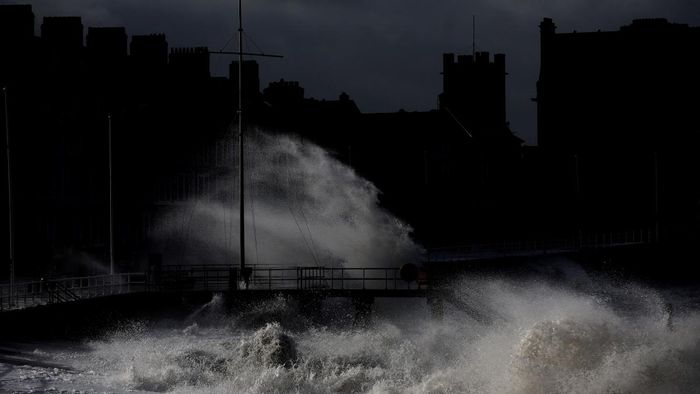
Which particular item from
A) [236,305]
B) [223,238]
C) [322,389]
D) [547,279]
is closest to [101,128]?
[223,238]

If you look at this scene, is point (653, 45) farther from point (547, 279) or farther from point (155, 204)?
point (155, 204)

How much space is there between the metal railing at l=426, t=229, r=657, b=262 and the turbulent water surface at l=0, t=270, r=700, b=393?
22.2 m

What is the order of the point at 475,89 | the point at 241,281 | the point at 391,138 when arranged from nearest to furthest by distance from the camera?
the point at 241,281, the point at 391,138, the point at 475,89

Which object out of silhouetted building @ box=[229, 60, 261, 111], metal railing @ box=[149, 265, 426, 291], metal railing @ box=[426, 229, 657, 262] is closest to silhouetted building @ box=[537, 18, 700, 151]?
metal railing @ box=[426, 229, 657, 262]

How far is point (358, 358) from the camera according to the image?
1575 inches

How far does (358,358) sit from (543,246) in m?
47.5

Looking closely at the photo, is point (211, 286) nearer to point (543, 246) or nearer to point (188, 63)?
point (188, 63)

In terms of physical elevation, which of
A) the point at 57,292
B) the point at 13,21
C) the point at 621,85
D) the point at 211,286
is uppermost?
the point at 621,85

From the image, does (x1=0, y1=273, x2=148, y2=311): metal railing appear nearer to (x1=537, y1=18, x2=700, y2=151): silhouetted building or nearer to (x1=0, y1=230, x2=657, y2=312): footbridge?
(x1=0, y1=230, x2=657, y2=312): footbridge

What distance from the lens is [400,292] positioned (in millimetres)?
52125

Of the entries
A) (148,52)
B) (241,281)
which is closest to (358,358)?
(241,281)

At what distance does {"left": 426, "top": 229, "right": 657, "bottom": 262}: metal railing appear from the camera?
77688 mm

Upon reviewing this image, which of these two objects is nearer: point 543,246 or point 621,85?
point 543,246

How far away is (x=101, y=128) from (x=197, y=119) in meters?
7.58
